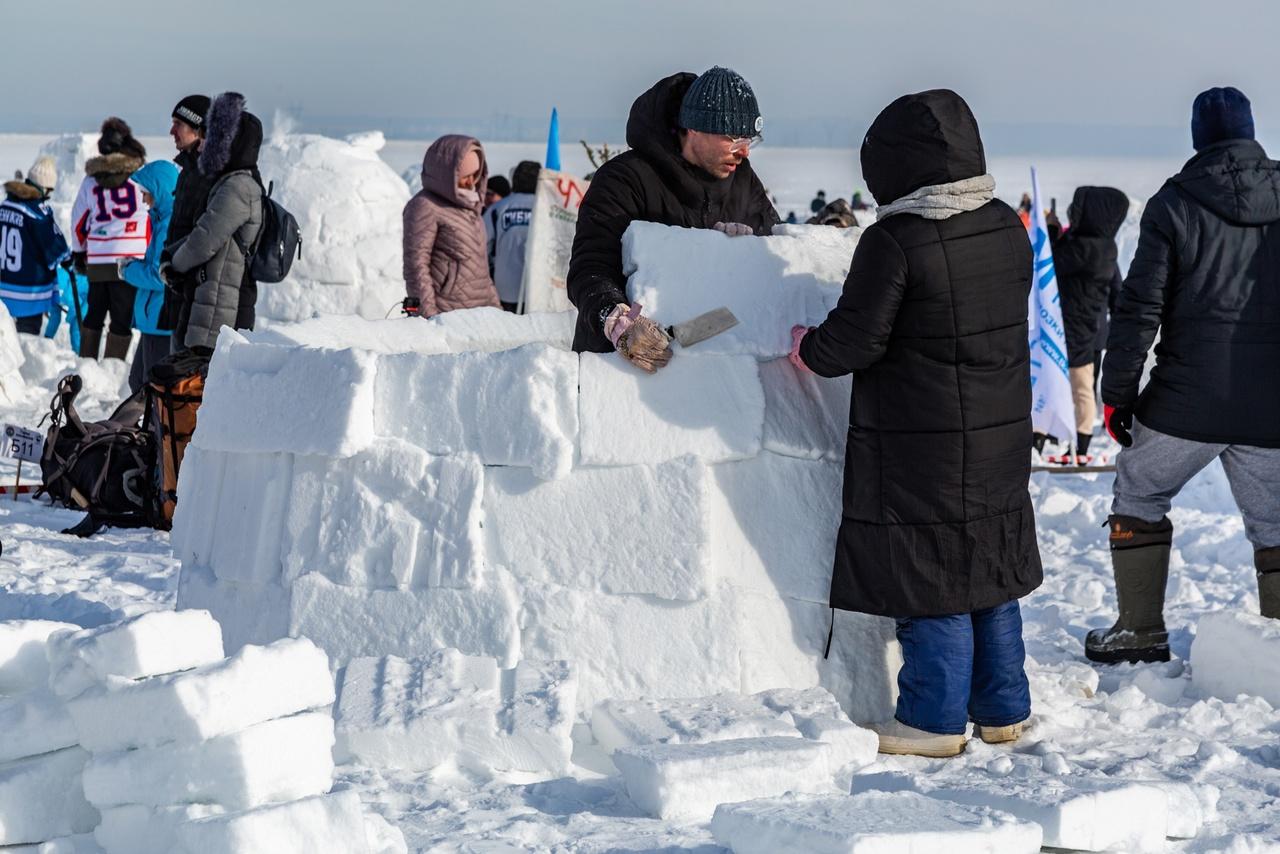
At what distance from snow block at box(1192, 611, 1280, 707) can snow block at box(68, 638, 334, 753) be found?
2.75 metres

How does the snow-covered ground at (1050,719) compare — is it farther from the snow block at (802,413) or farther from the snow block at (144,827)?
the snow block at (802,413)

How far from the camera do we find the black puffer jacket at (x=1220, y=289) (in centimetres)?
471

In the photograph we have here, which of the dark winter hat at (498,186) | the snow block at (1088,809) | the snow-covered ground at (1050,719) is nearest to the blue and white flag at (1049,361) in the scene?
the snow-covered ground at (1050,719)

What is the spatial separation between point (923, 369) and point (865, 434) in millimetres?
223

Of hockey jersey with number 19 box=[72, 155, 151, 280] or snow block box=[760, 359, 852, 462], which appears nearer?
snow block box=[760, 359, 852, 462]

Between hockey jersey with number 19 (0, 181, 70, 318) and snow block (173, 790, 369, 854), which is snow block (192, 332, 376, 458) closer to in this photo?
snow block (173, 790, 369, 854)

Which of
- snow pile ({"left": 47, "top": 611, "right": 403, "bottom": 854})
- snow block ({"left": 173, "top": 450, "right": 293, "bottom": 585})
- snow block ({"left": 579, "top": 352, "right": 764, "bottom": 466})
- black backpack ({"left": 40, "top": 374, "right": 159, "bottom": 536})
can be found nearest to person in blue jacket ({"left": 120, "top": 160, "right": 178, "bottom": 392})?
black backpack ({"left": 40, "top": 374, "right": 159, "bottom": 536})

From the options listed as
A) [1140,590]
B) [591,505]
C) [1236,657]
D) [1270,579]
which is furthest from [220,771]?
[1270,579]

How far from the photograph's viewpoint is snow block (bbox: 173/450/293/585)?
410 centimetres

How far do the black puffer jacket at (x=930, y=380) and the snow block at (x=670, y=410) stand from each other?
0.24 meters

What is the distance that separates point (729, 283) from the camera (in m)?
4.10

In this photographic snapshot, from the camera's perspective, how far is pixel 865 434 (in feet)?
12.7

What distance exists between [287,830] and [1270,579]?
3.38 metres

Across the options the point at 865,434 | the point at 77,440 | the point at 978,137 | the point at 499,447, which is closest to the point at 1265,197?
the point at 978,137
